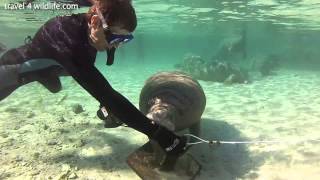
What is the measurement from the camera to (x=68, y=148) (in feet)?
21.9

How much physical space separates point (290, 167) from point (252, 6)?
22.3 metres

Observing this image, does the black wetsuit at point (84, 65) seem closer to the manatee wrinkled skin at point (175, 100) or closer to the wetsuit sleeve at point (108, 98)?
the wetsuit sleeve at point (108, 98)

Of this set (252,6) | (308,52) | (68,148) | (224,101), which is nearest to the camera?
(68,148)

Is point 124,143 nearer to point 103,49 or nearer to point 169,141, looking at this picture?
point 169,141

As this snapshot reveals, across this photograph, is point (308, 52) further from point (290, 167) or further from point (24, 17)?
point (290, 167)

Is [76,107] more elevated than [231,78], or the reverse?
Result: [76,107]

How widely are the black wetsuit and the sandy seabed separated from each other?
198 centimetres

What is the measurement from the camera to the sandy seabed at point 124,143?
5797 millimetres

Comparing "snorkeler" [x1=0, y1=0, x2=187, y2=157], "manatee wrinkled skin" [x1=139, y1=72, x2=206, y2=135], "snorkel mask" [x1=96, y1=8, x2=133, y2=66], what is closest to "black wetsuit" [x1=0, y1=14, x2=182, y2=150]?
"snorkeler" [x1=0, y1=0, x2=187, y2=157]

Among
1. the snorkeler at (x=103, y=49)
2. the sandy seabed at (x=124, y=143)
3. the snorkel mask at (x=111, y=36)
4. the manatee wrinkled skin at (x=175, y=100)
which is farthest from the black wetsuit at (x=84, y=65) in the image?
the sandy seabed at (x=124, y=143)

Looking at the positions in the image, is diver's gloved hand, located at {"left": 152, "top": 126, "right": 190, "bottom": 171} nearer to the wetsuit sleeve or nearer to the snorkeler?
the snorkeler

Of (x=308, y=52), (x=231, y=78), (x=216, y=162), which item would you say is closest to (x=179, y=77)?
(x=216, y=162)

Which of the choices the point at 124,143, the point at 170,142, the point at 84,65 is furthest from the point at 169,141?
the point at 124,143

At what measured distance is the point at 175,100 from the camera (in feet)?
20.7
